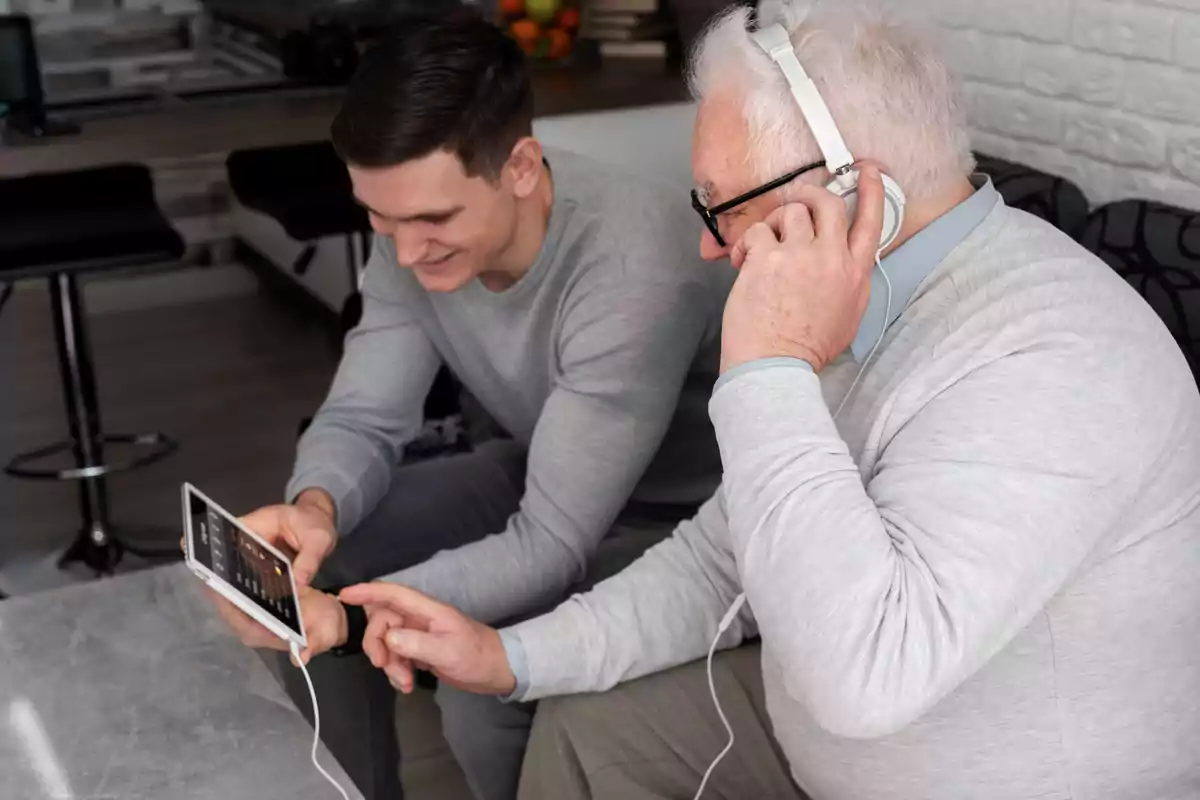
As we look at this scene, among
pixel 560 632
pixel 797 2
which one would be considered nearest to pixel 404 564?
pixel 560 632

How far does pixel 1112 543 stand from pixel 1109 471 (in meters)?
0.08

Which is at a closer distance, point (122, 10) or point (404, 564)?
point (404, 564)

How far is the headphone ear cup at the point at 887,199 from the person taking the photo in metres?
0.99

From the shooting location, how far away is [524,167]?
1.52m

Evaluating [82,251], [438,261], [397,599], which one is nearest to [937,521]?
[397,599]

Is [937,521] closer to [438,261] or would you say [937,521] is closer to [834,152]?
[834,152]

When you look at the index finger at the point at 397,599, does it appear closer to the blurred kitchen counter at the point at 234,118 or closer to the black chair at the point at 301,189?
the blurred kitchen counter at the point at 234,118

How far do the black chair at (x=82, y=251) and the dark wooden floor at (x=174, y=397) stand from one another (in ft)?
0.39

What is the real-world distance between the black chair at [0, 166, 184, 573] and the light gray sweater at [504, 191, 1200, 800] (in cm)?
158

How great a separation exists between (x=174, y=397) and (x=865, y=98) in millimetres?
2551

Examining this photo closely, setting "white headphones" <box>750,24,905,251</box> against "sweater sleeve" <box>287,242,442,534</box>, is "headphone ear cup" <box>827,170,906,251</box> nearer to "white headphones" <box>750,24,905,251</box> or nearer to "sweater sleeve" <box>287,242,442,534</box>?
"white headphones" <box>750,24,905,251</box>

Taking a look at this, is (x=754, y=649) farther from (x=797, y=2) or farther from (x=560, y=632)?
(x=797, y=2)

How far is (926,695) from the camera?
0.89 meters

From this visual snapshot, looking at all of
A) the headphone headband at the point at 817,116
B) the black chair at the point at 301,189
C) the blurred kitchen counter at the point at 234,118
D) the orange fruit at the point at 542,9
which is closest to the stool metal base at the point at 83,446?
the blurred kitchen counter at the point at 234,118
